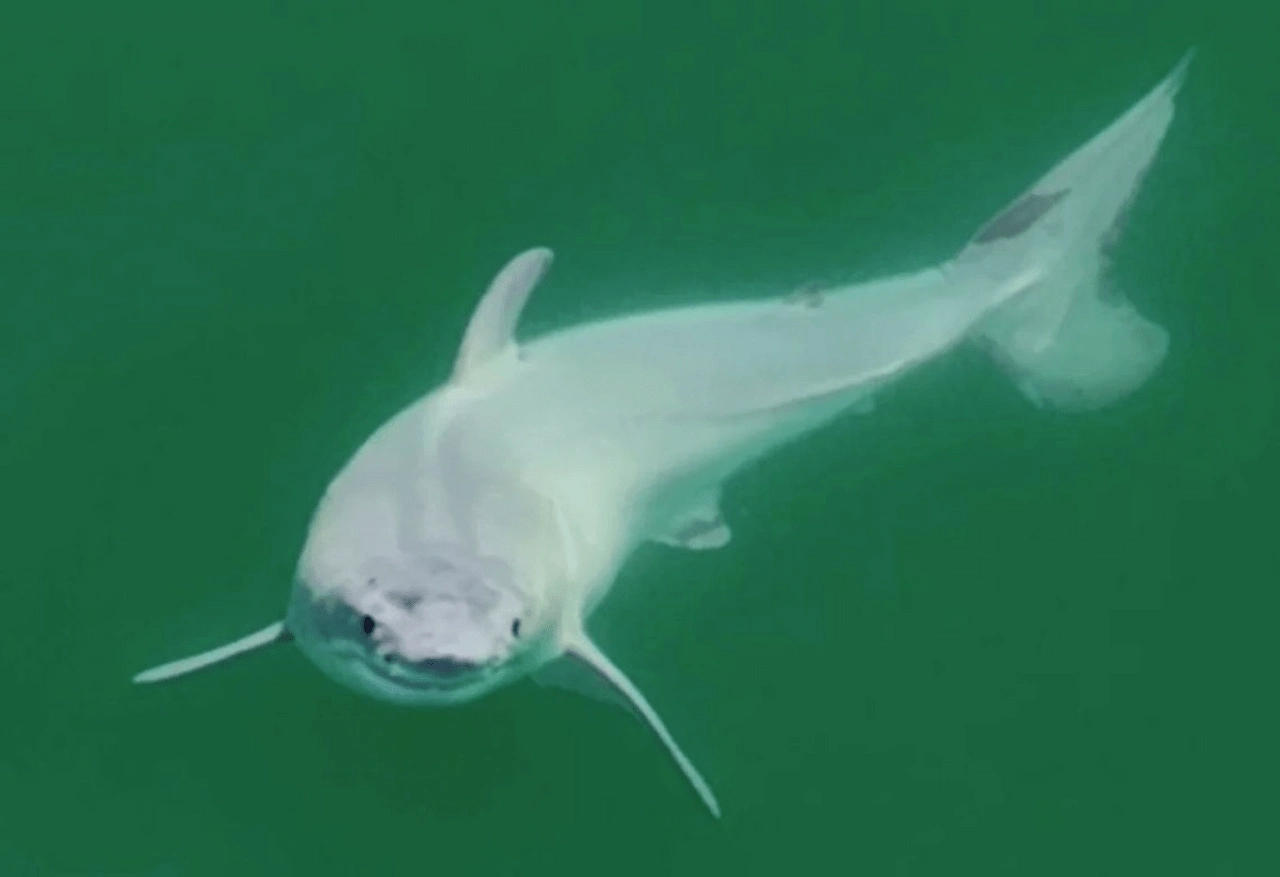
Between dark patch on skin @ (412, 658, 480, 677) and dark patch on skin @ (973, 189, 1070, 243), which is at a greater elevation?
dark patch on skin @ (973, 189, 1070, 243)

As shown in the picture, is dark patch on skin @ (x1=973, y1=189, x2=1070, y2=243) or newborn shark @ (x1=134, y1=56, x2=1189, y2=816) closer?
newborn shark @ (x1=134, y1=56, x2=1189, y2=816)

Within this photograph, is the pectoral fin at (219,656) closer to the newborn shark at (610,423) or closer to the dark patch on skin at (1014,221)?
the newborn shark at (610,423)

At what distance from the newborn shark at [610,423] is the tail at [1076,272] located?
0.04ft

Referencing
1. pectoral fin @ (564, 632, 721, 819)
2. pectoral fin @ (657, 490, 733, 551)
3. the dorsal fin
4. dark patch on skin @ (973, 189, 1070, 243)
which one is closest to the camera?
pectoral fin @ (564, 632, 721, 819)

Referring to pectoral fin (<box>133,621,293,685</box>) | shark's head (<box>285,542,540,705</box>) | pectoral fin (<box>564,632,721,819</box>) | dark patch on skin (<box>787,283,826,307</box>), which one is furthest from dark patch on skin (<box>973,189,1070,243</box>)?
pectoral fin (<box>133,621,293,685</box>)

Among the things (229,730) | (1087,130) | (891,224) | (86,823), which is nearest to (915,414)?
(891,224)

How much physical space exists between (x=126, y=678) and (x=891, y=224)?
4777 mm

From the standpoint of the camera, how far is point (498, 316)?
28.8 feet

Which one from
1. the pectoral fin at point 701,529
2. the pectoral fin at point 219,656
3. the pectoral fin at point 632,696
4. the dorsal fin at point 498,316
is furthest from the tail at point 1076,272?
the pectoral fin at point 219,656

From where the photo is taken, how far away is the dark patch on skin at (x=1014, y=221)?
399 inches

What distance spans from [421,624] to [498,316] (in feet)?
7.33

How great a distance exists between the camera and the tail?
10141 mm

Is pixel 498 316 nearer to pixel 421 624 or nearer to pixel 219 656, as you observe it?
pixel 219 656

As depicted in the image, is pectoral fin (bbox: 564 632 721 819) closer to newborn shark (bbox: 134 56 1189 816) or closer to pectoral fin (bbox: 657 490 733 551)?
newborn shark (bbox: 134 56 1189 816)
